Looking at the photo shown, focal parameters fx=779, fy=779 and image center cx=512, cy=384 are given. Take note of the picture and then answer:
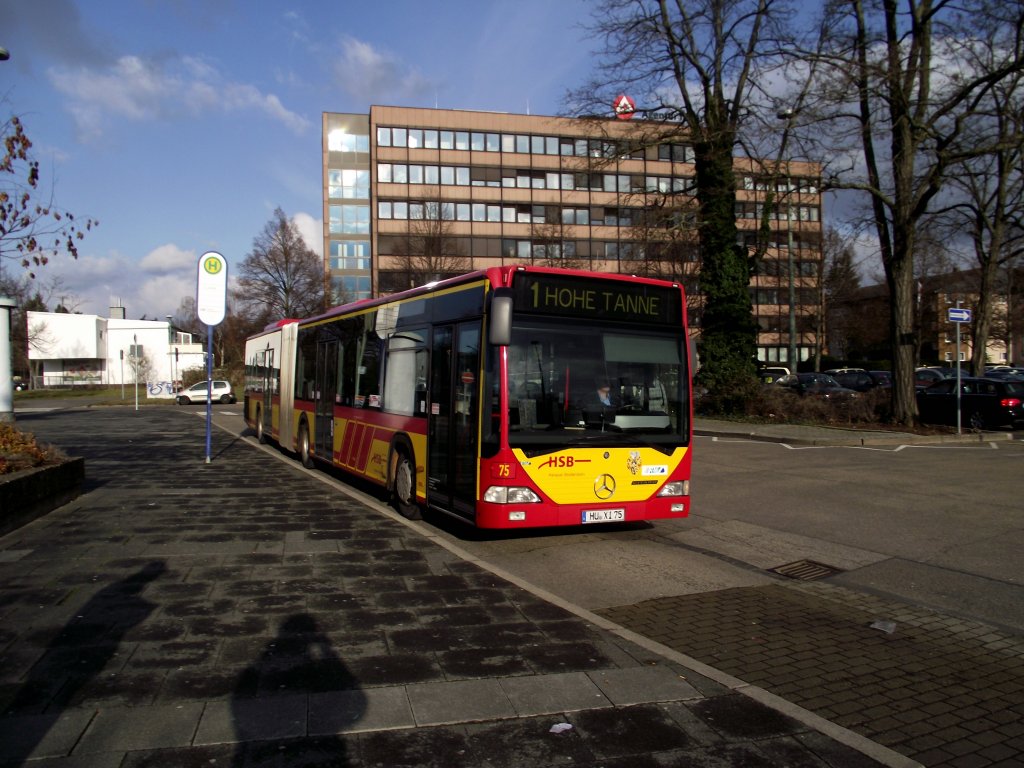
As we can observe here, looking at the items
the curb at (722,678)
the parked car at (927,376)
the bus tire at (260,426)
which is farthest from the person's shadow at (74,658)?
the parked car at (927,376)

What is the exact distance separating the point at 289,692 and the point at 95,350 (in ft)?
299

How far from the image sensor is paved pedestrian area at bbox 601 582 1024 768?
3.94 m

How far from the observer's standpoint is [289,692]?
420 cm

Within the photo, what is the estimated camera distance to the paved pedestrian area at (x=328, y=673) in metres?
3.60

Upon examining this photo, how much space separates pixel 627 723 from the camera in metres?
3.89

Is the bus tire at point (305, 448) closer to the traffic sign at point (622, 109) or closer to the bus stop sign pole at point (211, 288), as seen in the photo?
the bus stop sign pole at point (211, 288)

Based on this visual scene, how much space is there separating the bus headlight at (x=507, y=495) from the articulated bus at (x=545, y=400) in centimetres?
1

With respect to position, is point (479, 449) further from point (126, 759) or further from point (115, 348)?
point (115, 348)

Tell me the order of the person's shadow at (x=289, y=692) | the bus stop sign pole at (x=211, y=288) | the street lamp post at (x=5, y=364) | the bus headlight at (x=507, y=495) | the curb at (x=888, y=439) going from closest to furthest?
the person's shadow at (x=289, y=692) → the bus headlight at (x=507, y=495) → the street lamp post at (x=5, y=364) → the bus stop sign pole at (x=211, y=288) → the curb at (x=888, y=439)

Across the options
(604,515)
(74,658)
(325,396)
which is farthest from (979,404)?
(74,658)

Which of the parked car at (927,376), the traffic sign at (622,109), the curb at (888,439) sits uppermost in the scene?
the traffic sign at (622,109)

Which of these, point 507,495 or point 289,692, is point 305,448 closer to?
point 507,495

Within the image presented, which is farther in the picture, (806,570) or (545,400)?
(545,400)

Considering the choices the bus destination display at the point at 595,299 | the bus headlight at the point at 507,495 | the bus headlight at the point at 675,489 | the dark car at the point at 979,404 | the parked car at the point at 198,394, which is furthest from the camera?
the parked car at the point at 198,394
